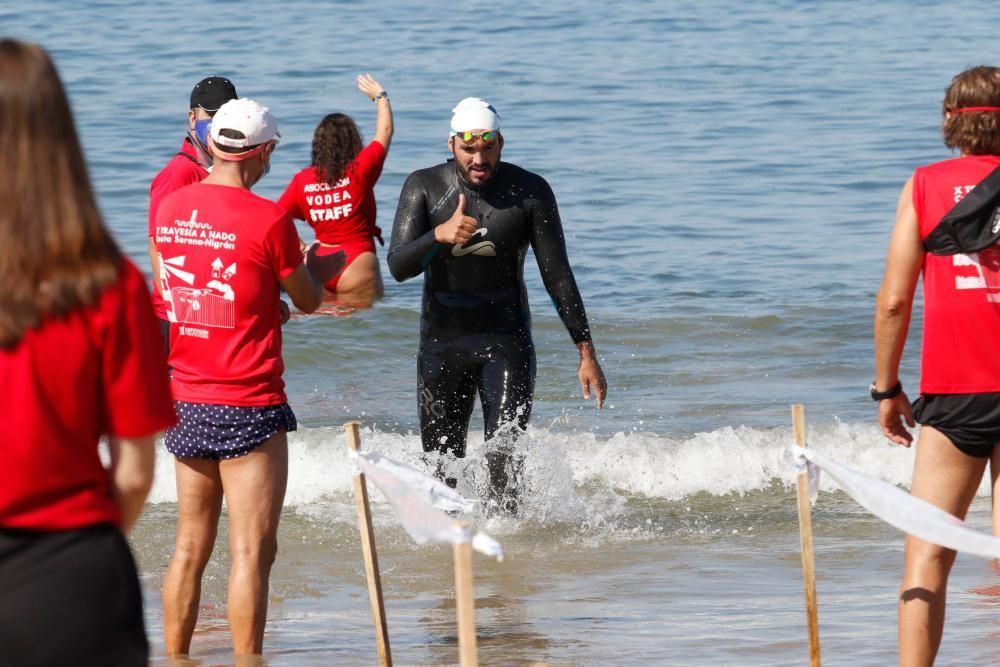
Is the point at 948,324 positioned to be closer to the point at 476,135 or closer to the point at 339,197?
the point at 476,135

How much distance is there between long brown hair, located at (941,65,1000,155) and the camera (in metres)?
3.99

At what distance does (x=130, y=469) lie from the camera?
259cm

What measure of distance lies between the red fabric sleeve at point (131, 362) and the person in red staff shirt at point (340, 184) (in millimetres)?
7192

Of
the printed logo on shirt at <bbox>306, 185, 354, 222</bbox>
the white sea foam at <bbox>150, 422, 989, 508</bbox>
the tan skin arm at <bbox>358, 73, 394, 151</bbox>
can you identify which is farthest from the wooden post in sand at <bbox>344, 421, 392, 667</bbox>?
the printed logo on shirt at <bbox>306, 185, 354, 222</bbox>

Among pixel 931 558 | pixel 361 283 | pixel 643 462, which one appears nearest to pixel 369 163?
pixel 361 283

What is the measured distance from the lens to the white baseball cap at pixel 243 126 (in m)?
4.42

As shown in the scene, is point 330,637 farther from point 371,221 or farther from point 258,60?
point 258,60

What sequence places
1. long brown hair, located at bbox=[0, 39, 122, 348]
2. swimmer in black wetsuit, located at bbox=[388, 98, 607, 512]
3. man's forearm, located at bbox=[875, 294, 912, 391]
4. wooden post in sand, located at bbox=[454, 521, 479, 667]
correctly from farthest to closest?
swimmer in black wetsuit, located at bbox=[388, 98, 607, 512]
man's forearm, located at bbox=[875, 294, 912, 391]
wooden post in sand, located at bbox=[454, 521, 479, 667]
long brown hair, located at bbox=[0, 39, 122, 348]

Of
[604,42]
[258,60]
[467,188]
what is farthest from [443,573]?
[604,42]

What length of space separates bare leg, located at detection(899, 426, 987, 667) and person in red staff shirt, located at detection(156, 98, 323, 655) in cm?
183

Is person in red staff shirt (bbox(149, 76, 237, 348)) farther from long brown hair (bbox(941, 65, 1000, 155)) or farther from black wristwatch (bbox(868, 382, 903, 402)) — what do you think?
long brown hair (bbox(941, 65, 1000, 155))

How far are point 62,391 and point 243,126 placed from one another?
2.06m

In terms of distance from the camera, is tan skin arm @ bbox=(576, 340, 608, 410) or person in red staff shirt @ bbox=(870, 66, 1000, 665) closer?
person in red staff shirt @ bbox=(870, 66, 1000, 665)

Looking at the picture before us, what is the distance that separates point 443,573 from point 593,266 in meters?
7.47
